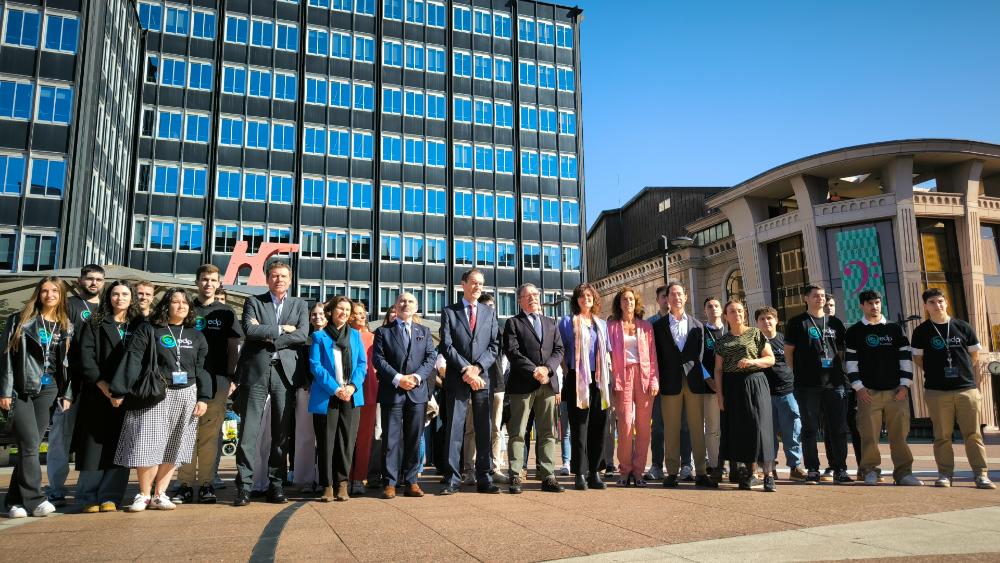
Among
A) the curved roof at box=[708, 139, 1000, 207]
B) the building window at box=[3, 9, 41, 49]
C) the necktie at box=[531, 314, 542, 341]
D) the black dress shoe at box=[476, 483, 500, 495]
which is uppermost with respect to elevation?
the building window at box=[3, 9, 41, 49]

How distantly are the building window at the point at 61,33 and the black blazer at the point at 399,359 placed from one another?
31.4m

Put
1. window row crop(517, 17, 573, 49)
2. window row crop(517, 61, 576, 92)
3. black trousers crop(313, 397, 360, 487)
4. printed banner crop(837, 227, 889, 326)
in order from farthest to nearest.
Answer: window row crop(517, 17, 573, 49)
window row crop(517, 61, 576, 92)
printed banner crop(837, 227, 889, 326)
black trousers crop(313, 397, 360, 487)

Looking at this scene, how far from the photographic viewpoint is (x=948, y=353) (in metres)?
7.32

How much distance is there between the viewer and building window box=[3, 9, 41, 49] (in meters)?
29.5

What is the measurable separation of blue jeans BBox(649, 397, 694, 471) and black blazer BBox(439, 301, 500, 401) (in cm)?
218

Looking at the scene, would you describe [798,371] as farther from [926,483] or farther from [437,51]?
[437,51]

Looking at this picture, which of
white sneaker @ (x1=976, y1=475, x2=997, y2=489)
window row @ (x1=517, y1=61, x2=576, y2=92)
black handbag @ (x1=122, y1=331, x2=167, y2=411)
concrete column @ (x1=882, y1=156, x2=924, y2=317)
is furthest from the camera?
window row @ (x1=517, y1=61, x2=576, y2=92)

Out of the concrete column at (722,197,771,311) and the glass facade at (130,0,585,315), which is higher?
the glass facade at (130,0,585,315)

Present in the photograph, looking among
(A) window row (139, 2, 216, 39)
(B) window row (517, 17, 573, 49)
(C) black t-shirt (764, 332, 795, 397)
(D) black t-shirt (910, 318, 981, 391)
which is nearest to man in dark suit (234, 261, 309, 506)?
(C) black t-shirt (764, 332, 795, 397)

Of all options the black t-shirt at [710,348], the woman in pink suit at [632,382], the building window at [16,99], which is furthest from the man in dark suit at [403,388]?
the building window at [16,99]

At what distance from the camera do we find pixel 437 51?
157 feet

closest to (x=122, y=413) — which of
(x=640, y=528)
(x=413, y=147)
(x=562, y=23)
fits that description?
(x=640, y=528)

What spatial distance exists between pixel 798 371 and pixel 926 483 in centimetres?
169

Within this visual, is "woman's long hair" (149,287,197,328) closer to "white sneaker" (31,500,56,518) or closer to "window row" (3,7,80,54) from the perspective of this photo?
"white sneaker" (31,500,56,518)
